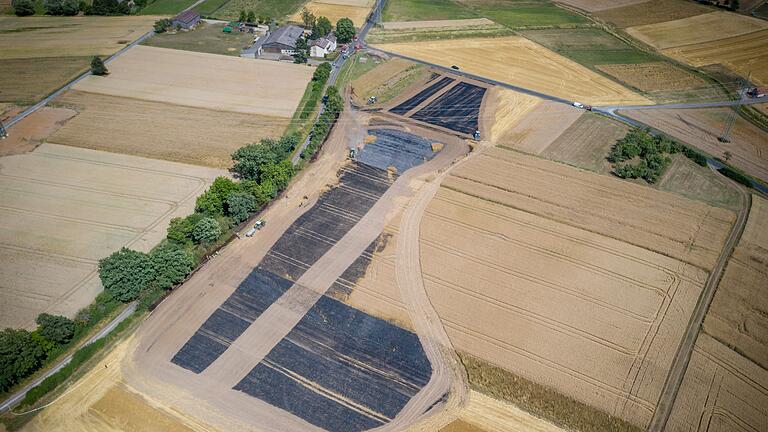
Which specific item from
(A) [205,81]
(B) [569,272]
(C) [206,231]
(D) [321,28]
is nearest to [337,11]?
(D) [321,28]

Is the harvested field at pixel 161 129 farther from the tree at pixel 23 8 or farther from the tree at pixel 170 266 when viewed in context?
the tree at pixel 23 8

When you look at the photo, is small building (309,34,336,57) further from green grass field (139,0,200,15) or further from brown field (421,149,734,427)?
brown field (421,149,734,427)

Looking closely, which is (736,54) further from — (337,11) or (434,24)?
(337,11)

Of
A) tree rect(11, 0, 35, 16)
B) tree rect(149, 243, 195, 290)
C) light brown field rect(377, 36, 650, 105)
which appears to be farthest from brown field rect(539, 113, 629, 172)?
tree rect(11, 0, 35, 16)

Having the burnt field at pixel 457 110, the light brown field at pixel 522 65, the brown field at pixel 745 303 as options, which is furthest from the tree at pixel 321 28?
the brown field at pixel 745 303

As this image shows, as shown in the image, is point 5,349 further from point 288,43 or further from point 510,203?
point 288,43
